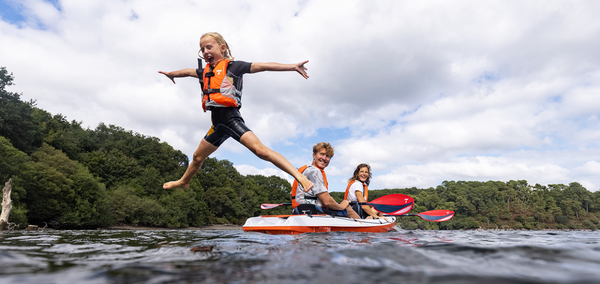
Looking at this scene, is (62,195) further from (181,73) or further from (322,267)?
(322,267)

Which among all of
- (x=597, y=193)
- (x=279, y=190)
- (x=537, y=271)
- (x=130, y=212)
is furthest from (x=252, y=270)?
(x=597, y=193)

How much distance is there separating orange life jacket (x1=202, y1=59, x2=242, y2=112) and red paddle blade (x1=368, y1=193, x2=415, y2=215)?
477 centimetres

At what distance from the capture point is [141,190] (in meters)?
42.0

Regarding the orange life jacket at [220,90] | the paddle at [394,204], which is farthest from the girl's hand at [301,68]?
A: the paddle at [394,204]

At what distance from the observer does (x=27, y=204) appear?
86.3ft

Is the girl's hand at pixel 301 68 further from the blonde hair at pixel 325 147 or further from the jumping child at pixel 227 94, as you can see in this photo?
the blonde hair at pixel 325 147

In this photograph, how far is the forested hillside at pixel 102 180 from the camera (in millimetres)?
26927

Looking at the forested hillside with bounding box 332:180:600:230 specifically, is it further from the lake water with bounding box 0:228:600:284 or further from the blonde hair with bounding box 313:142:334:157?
the lake water with bounding box 0:228:600:284

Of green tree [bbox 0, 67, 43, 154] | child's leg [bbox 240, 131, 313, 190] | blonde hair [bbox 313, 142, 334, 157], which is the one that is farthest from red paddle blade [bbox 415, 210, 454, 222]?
green tree [bbox 0, 67, 43, 154]

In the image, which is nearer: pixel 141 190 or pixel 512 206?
pixel 141 190

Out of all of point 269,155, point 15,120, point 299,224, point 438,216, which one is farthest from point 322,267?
point 15,120

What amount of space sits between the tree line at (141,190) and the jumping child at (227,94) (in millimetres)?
26347

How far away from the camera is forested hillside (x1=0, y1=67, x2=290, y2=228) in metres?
26.9

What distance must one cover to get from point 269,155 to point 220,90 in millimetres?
1156
